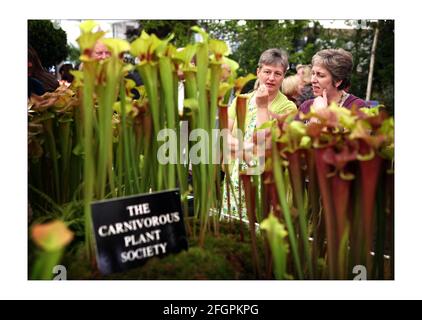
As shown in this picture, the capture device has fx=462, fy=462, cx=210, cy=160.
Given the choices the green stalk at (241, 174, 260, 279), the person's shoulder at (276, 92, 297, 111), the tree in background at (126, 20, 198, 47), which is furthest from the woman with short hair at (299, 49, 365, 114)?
the green stalk at (241, 174, 260, 279)

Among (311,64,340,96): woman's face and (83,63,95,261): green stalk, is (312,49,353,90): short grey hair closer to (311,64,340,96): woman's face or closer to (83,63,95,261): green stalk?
(311,64,340,96): woman's face

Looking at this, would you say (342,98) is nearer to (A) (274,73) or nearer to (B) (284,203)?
(A) (274,73)

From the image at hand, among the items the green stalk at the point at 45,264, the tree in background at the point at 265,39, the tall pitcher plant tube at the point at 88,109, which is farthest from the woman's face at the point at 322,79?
the green stalk at the point at 45,264

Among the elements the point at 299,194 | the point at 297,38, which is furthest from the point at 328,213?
the point at 297,38

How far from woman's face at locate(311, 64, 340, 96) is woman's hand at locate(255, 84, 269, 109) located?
0.30 metres

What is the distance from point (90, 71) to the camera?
1.05 meters

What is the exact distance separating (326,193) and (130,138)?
50 cm

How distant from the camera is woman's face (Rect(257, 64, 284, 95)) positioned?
1893mm

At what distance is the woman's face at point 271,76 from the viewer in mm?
1893

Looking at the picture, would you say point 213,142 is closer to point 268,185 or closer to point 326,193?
point 268,185

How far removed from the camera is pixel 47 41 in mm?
1425

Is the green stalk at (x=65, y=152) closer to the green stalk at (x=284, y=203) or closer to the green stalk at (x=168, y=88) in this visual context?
the green stalk at (x=168, y=88)

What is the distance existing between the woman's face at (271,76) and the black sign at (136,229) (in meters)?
0.94

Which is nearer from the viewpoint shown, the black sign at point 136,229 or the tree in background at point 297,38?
the black sign at point 136,229
